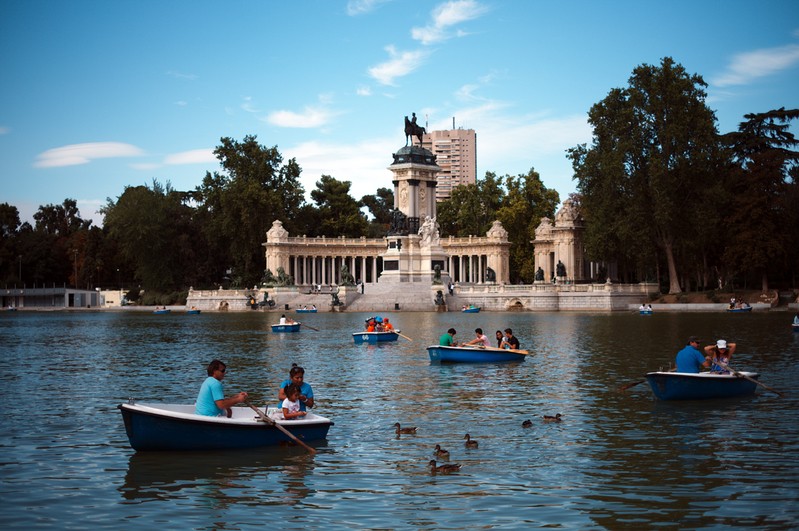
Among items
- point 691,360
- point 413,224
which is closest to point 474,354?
point 691,360

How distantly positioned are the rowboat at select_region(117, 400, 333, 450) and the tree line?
64512 mm

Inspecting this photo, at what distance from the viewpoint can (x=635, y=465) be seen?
1708 cm

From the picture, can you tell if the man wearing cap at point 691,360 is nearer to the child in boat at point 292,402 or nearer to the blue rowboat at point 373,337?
the child in boat at point 292,402

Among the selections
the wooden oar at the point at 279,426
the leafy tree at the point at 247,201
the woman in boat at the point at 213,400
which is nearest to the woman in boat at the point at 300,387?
the wooden oar at the point at 279,426

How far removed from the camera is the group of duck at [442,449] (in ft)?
53.6

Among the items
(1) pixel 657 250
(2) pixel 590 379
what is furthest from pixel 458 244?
(2) pixel 590 379

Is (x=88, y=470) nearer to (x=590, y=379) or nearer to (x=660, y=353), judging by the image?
(x=590, y=379)

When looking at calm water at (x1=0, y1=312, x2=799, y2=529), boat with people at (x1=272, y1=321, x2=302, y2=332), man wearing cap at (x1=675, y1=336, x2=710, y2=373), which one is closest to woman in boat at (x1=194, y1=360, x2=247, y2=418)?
calm water at (x1=0, y1=312, x2=799, y2=529)

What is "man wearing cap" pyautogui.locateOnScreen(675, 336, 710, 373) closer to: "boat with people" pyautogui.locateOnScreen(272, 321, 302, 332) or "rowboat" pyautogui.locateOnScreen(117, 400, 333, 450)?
"rowboat" pyautogui.locateOnScreen(117, 400, 333, 450)

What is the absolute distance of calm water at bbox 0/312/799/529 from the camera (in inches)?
554

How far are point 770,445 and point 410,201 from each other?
296 feet

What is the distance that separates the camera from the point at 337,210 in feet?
433

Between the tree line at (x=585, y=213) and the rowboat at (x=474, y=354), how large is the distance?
4766 centimetres

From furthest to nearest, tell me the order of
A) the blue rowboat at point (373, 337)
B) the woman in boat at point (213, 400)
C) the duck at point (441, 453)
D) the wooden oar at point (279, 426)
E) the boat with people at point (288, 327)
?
1. the boat with people at point (288, 327)
2. the blue rowboat at point (373, 337)
3. the woman in boat at point (213, 400)
4. the wooden oar at point (279, 426)
5. the duck at point (441, 453)
